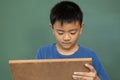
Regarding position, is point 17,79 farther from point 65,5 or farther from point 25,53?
point 25,53

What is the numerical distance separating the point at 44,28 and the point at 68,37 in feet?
1.41

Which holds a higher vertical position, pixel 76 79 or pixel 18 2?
pixel 18 2

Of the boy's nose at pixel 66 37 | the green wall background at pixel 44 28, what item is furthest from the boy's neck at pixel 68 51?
the green wall background at pixel 44 28

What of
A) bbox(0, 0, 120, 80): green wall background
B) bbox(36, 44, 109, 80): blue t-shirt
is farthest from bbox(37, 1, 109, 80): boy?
bbox(0, 0, 120, 80): green wall background

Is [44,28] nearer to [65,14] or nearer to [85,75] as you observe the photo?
[65,14]

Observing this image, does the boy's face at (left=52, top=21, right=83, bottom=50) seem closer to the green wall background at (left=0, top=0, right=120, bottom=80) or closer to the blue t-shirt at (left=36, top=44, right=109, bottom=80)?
the blue t-shirt at (left=36, top=44, right=109, bottom=80)

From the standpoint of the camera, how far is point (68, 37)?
855 millimetres

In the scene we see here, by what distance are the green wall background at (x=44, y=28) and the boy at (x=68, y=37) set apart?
292 mm

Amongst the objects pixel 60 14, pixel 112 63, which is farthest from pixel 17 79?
pixel 112 63

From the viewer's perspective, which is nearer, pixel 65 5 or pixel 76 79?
pixel 76 79

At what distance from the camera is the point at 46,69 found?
0.77 m

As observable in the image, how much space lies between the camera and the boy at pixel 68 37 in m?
0.85

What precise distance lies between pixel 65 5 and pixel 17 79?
0.35 metres

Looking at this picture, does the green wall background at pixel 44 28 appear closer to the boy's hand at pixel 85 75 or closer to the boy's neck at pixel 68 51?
the boy's neck at pixel 68 51
